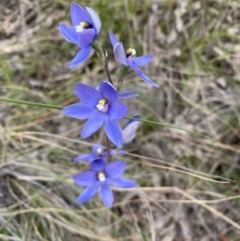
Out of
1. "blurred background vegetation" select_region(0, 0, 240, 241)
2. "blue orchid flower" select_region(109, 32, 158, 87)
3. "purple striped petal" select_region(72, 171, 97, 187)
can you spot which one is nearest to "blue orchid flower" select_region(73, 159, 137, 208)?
"purple striped petal" select_region(72, 171, 97, 187)

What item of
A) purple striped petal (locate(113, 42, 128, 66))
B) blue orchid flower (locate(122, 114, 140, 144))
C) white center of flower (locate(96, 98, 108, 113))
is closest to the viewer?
purple striped petal (locate(113, 42, 128, 66))

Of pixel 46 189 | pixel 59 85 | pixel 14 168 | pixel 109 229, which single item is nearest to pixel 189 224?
pixel 109 229

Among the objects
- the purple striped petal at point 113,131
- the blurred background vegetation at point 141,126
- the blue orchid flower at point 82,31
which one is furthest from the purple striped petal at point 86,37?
the blurred background vegetation at point 141,126

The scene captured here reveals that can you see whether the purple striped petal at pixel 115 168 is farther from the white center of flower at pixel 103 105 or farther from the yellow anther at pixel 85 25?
the yellow anther at pixel 85 25

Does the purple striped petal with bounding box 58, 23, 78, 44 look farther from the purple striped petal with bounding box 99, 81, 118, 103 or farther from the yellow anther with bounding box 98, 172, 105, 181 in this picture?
the yellow anther with bounding box 98, 172, 105, 181

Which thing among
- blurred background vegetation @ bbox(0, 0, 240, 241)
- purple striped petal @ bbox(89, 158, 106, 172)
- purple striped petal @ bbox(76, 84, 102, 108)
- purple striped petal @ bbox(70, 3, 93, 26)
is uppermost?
purple striped petal @ bbox(70, 3, 93, 26)

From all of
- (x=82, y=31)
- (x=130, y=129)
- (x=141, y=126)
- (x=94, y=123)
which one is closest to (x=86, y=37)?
(x=82, y=31)
